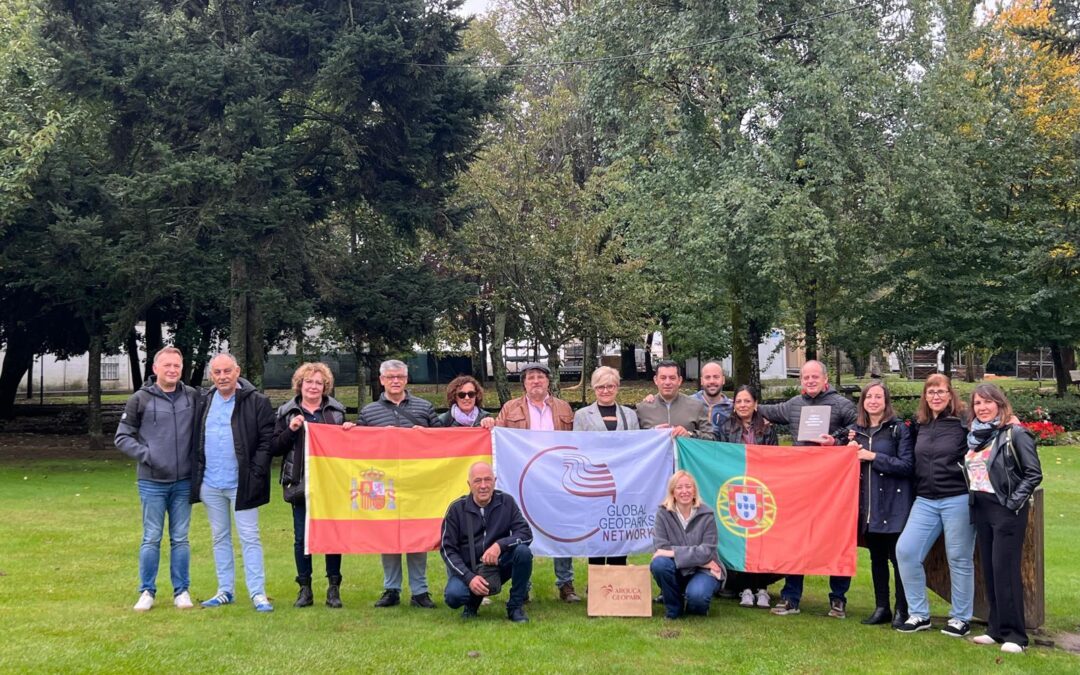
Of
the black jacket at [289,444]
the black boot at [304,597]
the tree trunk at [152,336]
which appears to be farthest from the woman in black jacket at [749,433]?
the tree trunk at [152,336]

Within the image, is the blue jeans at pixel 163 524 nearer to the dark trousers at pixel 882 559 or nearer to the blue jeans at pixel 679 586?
the blue jeans at pixel 679 586

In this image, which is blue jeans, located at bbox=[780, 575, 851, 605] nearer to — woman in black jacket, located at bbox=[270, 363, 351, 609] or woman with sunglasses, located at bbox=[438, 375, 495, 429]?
woman with sunglasses, located at bbox=[438, 375, 495, 429]

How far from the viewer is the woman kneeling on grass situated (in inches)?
288

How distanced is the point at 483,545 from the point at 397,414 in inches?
56.6

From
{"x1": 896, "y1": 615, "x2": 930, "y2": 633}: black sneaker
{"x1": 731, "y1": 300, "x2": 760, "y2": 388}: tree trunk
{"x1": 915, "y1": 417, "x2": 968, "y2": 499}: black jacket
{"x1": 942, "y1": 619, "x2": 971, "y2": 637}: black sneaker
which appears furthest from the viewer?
{"x1": 731, "y1": 300, "x2": 760, "y2": 388}: tree trunk

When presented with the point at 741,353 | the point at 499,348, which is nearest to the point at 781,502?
the point at 741,353

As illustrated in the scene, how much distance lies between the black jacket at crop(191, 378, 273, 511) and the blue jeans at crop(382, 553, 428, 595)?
1.17 m

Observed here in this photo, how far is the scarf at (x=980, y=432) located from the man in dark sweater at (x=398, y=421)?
4.21 metres

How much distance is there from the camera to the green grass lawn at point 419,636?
242 inches

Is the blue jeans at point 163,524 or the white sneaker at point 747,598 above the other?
the blue jeans at point 163,524

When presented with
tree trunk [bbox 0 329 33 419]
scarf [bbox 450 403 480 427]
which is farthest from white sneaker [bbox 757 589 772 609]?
tree trunk [bbox 0 329 33 419]

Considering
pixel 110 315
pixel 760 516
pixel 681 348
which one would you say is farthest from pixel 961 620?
pixel 681 348

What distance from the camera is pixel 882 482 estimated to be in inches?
286

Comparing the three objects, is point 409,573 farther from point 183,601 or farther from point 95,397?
point 95,397
